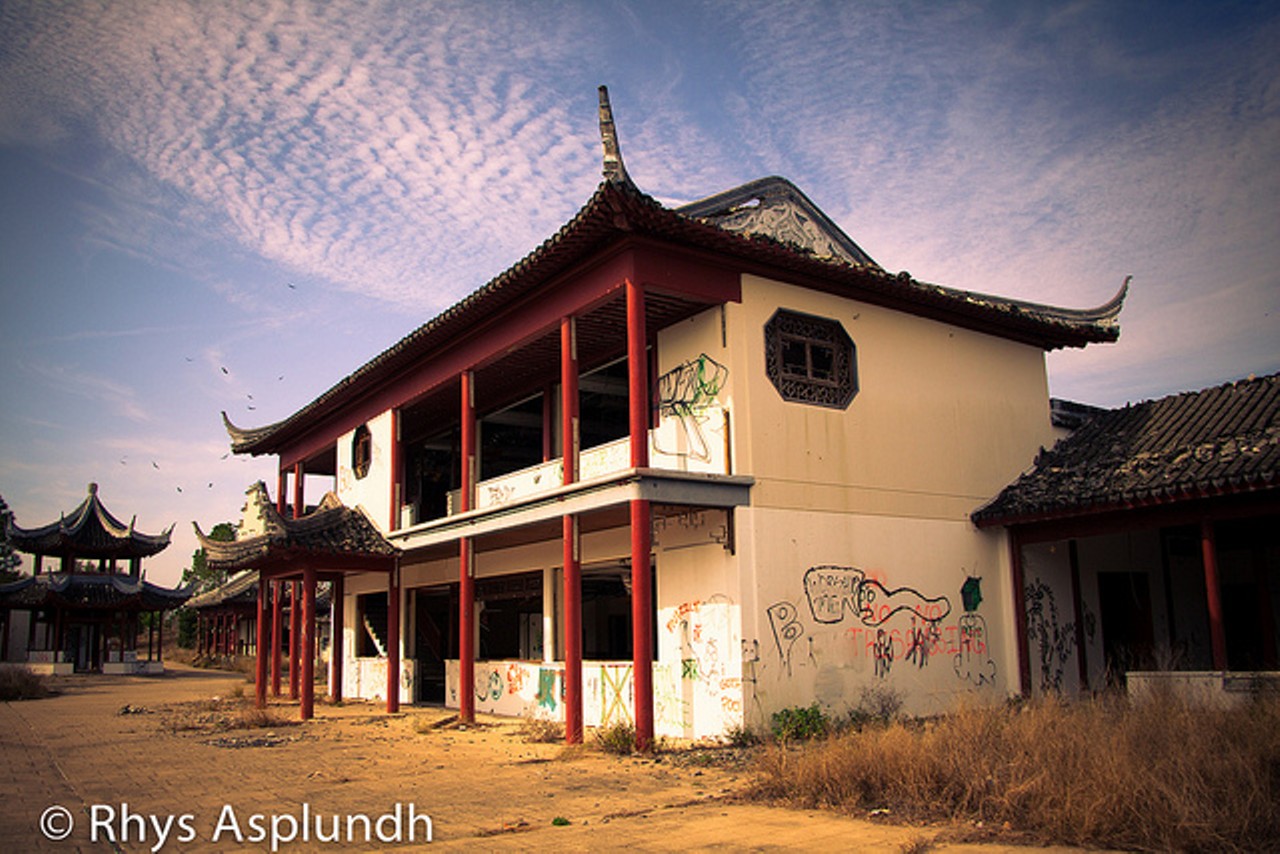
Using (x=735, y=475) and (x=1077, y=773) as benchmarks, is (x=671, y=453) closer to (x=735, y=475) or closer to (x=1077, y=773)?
(x=735, y=475)

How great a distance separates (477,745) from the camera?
1304 cm

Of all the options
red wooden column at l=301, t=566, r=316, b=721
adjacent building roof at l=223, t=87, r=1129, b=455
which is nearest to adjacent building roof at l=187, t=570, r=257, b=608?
red wooden column at l=301, t=566, r=316, b=721

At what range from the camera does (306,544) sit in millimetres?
17641

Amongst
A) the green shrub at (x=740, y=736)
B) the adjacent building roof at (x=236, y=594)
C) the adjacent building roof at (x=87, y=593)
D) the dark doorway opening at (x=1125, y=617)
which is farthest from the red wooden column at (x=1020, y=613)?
the adjacent building roof at (x=87, y=593)

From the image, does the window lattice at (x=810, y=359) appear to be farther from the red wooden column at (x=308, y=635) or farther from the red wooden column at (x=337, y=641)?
the red wooden column at (x=337, y=641)

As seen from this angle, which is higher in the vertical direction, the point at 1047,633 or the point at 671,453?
the point at 671,453

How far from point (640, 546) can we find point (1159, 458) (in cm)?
774

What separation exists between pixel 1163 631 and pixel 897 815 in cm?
1209

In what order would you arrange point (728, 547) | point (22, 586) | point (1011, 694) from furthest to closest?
1. point (22, 586)
2. point (1011, 694)
3. point (728, 547)

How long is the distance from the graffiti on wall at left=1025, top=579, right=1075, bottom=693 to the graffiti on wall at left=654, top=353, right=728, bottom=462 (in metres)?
6.20

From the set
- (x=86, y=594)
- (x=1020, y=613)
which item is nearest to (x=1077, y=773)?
(x=1020, y=613)

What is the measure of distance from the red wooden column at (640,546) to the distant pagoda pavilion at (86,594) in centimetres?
3289

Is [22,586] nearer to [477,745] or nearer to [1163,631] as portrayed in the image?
[477,745]

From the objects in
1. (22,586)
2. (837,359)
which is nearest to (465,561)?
(837,359)
